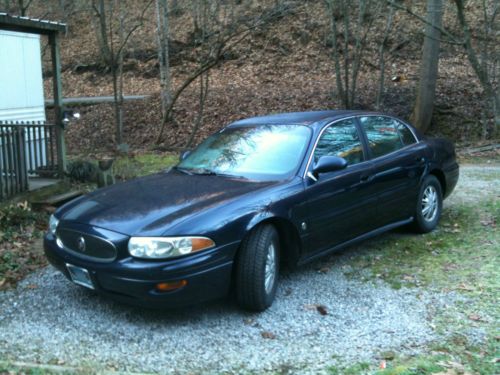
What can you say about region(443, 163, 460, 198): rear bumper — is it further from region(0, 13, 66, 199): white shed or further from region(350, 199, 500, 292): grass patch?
region(0, 13, 66, 199): white shed

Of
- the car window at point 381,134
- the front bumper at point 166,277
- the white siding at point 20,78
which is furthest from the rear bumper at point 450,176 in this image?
the white siding at point 20,78

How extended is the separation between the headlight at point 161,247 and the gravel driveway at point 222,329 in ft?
2.08

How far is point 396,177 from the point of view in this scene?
19.9 ft

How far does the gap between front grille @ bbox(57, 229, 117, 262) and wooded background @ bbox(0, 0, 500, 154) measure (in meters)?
9.02

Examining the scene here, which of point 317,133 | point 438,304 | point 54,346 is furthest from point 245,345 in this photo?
point 317,133

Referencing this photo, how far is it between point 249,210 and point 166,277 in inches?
34.7

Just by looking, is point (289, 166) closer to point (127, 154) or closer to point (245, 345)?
point (245, 345)

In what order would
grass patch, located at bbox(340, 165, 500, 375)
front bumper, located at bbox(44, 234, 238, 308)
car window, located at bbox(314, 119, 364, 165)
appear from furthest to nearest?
car window, located at bbox(314, 119, 364, 165)
front bumper, located at bbox(44, 234, 238, 308)
grass patch, located at bbox(340, 165, 500, 375)

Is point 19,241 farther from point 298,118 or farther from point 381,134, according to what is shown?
point 381,134

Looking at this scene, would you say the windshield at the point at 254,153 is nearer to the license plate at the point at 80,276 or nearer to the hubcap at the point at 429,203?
the license plate at the point at 80,276

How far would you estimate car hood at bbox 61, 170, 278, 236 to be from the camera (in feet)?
13.9

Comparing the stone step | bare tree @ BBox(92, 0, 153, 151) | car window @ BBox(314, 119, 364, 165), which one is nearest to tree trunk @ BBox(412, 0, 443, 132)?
bare tree @ BBox(92, 0, 153, 151)

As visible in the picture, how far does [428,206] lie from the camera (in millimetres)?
6645

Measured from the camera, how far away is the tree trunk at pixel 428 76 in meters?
13.9
